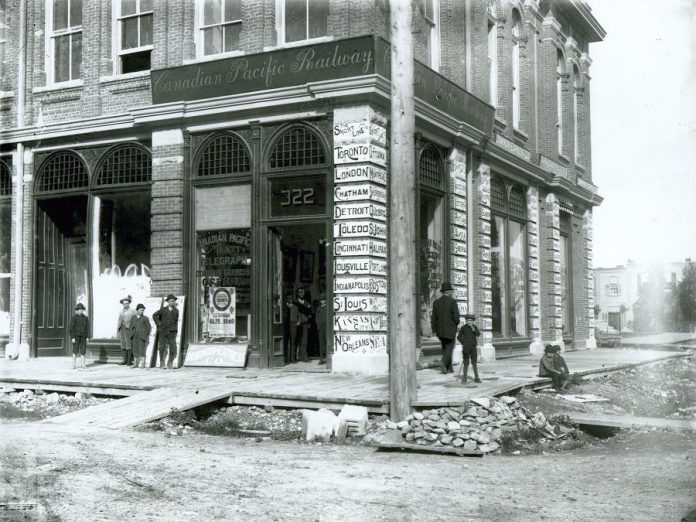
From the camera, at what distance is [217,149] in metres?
16.2

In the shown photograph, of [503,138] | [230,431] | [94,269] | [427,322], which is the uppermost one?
[503,138]

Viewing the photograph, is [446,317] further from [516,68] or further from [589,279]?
[589,279]

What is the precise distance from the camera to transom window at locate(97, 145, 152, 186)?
1722 centimetres

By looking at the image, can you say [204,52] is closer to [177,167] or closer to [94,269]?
[177,167]

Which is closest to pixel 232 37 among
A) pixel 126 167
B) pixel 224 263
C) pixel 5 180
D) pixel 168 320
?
pixel 126 167

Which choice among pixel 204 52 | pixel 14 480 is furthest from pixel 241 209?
pixel 14 480

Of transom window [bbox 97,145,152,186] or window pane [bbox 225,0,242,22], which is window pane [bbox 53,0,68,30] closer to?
transom window [bbox 97,145,152,186]

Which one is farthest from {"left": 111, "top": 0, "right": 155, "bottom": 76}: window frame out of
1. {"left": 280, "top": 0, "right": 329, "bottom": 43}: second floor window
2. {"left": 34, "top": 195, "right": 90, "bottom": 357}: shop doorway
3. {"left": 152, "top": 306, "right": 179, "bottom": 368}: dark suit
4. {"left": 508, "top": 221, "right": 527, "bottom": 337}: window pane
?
{"left": 508, "top": 221, "right": 527, "bottom": 337}: window pane

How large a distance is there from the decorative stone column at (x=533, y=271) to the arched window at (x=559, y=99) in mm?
3307

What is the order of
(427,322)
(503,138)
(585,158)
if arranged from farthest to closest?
1. (585,158)
2. (503,138)
3. (427,322)

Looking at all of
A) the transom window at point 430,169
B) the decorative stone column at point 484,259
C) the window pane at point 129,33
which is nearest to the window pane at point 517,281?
the decorative stone column at point 484,259

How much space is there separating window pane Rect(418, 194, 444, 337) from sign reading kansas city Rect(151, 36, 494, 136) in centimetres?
218

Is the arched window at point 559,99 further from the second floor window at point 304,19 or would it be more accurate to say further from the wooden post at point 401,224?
the wooden post at point 401,224

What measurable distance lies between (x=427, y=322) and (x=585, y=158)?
14352 millimetres
